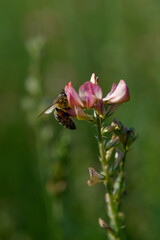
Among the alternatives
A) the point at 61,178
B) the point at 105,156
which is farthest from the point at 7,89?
the point at 105,156

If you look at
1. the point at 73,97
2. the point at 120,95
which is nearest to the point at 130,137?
the point at 120,95

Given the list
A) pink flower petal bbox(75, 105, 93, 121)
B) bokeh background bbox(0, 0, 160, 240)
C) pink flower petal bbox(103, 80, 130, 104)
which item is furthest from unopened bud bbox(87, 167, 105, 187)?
bokeh background bbox(0, 0, 160, 240)

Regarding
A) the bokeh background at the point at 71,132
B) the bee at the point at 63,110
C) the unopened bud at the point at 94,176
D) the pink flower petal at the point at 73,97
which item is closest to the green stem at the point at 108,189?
the unopened bud at the point at 94,176

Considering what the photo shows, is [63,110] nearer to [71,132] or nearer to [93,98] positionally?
[93,98]

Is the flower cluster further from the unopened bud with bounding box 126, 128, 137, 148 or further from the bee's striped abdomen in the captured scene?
the bee's striped abdomen

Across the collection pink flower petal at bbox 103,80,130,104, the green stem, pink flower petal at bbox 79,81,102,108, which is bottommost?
the green stem
